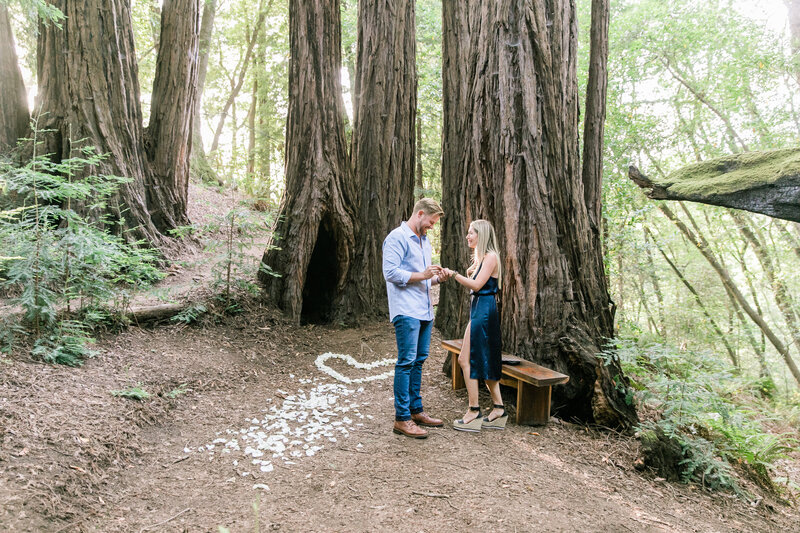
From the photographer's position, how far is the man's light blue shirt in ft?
13.3

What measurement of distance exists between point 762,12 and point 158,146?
46.8ft

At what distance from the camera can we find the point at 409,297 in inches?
162

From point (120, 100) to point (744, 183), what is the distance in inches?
325

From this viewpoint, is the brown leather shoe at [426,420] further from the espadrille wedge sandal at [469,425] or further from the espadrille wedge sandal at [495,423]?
the espadrille wedge sandal at [495,423]

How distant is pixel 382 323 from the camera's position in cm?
755

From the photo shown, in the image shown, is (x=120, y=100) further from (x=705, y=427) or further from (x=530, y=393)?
(x=705, y=427)

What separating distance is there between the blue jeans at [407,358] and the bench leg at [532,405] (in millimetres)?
969

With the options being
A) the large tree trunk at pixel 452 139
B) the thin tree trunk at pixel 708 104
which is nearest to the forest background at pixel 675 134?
the thin tree trunk at pixel 708 104

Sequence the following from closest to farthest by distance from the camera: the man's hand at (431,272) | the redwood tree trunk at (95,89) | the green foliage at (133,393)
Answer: the man's hand at (431,272)
the green foliage at (133,393)
the redwood tree trunk at (95,89)

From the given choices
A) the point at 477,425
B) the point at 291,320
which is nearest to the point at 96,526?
the point at 477,425

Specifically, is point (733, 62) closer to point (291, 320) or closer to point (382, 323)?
point (382, 323)

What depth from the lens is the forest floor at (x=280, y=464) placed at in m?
2.87

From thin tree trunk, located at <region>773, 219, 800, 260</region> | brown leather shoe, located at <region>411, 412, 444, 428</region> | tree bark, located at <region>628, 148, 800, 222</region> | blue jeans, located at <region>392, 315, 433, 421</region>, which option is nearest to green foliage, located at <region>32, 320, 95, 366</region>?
blue jeans, located at <region>392, 315, 433, 421</region>

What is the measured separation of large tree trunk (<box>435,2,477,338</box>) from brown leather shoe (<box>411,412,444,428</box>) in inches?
114
